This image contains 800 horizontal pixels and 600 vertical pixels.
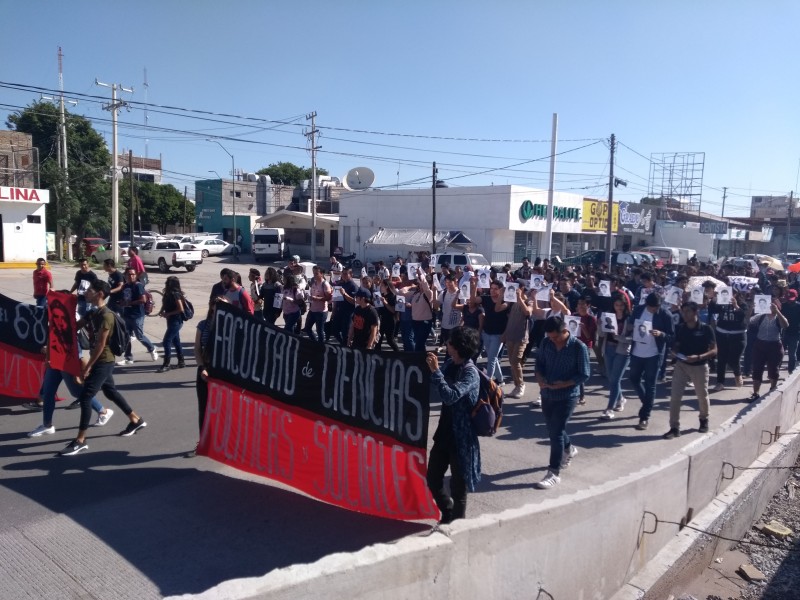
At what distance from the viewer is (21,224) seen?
105 feet

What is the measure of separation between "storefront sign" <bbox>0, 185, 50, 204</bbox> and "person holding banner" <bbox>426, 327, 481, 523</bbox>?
32.5m

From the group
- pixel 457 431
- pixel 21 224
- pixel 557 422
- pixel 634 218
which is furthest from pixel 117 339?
pixel 634 218

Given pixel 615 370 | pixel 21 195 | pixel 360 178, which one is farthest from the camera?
pixel 360 178

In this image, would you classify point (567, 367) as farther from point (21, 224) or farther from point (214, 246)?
point (214, 246)

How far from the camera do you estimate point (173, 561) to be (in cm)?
441

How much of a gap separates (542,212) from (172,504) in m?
38.2

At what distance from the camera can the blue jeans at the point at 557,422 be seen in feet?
19.7

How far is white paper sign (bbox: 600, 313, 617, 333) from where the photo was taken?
8.27 metres

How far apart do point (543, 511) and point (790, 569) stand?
4.19 meters

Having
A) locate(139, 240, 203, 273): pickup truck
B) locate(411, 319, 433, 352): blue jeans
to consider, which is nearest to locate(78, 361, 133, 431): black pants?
locate(411, 319, 433, 352): blue jeans

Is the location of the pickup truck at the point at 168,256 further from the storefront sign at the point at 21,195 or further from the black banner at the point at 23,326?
the black banner at the point at 23,326

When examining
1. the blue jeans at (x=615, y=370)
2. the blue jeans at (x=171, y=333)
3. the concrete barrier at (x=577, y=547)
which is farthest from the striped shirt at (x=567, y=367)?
the blue jeans at (x=171, y=333)

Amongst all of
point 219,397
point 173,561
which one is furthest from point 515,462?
point 173,561

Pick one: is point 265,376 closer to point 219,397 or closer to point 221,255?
point 219,397
